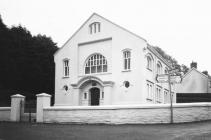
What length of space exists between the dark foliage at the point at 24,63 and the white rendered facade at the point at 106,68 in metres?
10.7

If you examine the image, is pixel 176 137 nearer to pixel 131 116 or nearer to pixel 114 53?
pixel 131 116

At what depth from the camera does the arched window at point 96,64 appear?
31234mm

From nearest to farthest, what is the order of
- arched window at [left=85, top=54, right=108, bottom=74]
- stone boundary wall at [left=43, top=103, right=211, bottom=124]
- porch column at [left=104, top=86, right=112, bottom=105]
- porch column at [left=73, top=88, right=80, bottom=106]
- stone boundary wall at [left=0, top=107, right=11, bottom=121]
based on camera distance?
stone boundary wall at [left=43, top=103, right=211, bottom=124]
stone boundary wall at [left=0, top=107, right=11, bottom=121]
porch column at [left=104, top=86, right=112, bottom=105]
arched window at [left=85, top=54, right=108, bottom=74]
porch column at [left=73, top=88, right=80, bottom=106]

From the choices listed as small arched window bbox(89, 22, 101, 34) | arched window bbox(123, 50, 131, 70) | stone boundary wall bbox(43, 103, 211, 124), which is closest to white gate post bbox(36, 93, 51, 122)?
stone boundary wall bbox(43, 103, 211, 124)

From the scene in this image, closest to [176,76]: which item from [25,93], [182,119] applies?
[182,119]

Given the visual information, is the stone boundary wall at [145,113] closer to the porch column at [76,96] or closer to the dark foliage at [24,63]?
the porch column at [76,96]

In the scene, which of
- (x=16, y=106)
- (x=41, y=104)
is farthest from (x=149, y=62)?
(x=16, y=106)

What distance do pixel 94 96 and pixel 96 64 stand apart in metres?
3.23

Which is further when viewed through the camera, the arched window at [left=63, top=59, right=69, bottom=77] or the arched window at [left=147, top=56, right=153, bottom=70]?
the arched window at [left=63, top=59, right=69, bottom=77]

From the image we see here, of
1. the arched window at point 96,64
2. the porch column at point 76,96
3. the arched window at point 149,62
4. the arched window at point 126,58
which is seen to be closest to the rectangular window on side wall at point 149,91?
the arched window at point 149,62

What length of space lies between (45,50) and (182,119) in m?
34.9

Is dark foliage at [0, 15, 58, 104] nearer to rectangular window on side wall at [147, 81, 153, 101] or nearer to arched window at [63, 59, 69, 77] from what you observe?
arched window at [63, 59, 69, 77]

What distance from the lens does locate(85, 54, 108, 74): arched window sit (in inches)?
1230

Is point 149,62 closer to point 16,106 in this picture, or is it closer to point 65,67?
A: point 65,67
